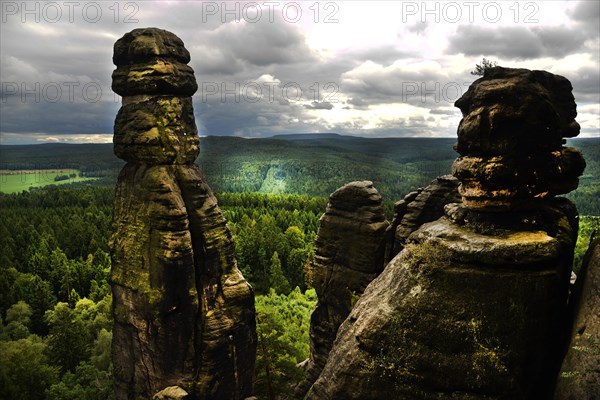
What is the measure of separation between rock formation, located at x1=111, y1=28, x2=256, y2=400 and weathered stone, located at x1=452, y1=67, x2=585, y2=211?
65.9 ft

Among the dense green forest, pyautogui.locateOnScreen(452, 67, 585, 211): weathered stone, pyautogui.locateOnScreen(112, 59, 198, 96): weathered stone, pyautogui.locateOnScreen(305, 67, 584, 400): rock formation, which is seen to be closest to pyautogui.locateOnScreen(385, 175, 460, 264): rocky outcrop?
the dense green forest

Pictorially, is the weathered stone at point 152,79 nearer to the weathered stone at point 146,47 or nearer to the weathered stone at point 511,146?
the weathered stone at point 146,47

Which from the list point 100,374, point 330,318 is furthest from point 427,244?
point 100,374

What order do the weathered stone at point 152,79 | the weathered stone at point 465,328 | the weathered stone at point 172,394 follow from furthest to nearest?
the weathered stone at point 152,79 < the weathered stone at point 172,394 < the weathered stone at point 465,328

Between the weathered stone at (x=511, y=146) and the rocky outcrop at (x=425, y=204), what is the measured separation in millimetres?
12296

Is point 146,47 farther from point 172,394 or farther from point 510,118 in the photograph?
point 510,118

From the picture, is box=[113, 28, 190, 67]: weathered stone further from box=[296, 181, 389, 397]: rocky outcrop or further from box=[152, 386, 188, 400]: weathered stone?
box=[152, 386, 188, 400]: weathered stone

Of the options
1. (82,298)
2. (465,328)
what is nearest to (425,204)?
(465,328)

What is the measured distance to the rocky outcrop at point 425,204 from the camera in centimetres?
2345

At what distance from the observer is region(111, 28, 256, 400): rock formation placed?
86.7 ft

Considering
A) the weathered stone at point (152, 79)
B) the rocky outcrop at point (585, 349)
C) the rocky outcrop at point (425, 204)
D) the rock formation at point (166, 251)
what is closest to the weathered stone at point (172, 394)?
the rock formation at point (166, 251)

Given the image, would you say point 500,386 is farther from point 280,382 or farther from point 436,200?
point 280,382

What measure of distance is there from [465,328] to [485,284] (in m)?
1.12

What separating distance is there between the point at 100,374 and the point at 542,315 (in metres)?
40.6
